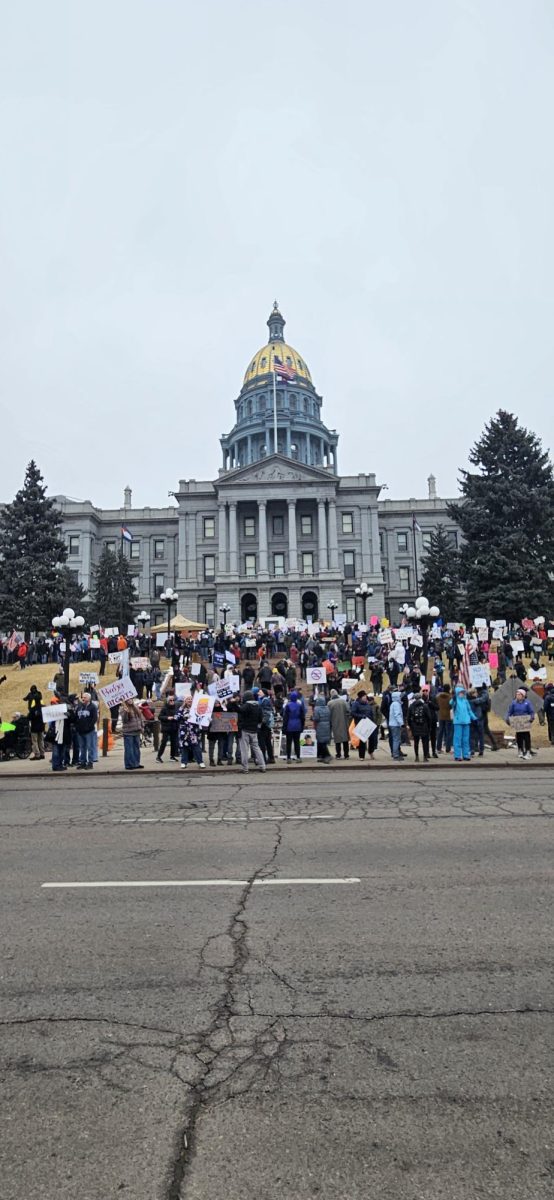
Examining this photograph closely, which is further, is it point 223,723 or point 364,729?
point 364,729

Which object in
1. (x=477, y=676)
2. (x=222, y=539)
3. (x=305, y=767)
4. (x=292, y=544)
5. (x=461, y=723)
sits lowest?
(x=305, y=767)

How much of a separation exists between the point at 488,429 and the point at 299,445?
164 feet

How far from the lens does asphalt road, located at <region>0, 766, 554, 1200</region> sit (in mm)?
2830

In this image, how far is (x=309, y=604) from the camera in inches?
3068

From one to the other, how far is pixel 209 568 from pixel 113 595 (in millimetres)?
15248

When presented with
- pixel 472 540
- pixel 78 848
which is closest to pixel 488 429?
pixel 472 540

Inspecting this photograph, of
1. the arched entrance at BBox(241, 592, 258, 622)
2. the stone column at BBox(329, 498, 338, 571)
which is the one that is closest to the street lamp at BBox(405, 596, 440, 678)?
the stone column at BBox(329, 498, 338, 571)

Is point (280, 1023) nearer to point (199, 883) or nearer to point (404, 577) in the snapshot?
point (199, 883)

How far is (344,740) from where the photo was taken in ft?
56.8

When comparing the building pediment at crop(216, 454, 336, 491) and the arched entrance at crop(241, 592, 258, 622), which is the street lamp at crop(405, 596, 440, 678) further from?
the building pediment at crop(216, 454, 336, 491)

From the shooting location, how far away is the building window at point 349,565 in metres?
81.3

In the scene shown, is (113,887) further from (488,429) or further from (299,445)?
(299,445)

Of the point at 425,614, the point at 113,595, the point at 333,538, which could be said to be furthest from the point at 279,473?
the point at 425,614


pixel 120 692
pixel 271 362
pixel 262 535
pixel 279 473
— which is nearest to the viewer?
pixel 120 692
